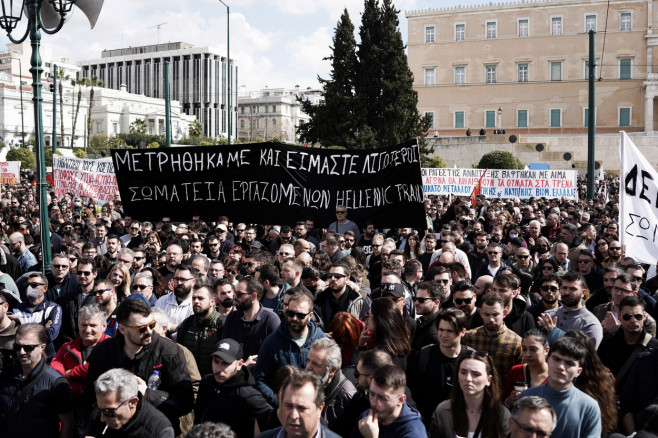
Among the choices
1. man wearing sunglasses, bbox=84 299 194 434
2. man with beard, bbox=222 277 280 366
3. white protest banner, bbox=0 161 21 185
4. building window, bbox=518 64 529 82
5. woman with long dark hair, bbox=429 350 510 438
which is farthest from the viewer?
building window, bbox=518 64 529 82

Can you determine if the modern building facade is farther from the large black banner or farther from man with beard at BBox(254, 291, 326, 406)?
man with beard at BBox(254, 291, 326, 406)

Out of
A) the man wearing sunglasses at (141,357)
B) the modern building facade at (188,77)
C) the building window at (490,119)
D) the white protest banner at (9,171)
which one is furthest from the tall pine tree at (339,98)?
the modern building facade at (188,77)

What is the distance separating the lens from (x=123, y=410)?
3.80 metres

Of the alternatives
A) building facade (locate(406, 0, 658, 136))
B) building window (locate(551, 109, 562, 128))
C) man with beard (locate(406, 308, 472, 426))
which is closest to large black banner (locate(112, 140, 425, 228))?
man with beard (locate(406, 308, 472, 426))

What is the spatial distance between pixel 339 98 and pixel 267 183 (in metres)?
32.1

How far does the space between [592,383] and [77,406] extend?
3.25 meters

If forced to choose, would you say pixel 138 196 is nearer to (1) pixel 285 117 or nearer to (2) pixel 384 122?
(2) pixel 384 122

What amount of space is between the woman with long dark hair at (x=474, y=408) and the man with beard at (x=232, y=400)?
3.45 feet

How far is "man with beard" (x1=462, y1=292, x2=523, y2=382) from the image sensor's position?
518 centimetres

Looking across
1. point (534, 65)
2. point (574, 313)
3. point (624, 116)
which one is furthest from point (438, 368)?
point (534, 65)

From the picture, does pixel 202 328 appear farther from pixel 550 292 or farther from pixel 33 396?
pixel 550 292

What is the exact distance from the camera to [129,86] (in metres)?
161

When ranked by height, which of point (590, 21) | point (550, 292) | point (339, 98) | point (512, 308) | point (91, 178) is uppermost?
point (590, 21)

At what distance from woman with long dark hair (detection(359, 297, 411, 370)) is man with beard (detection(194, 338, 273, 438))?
3.38ft
